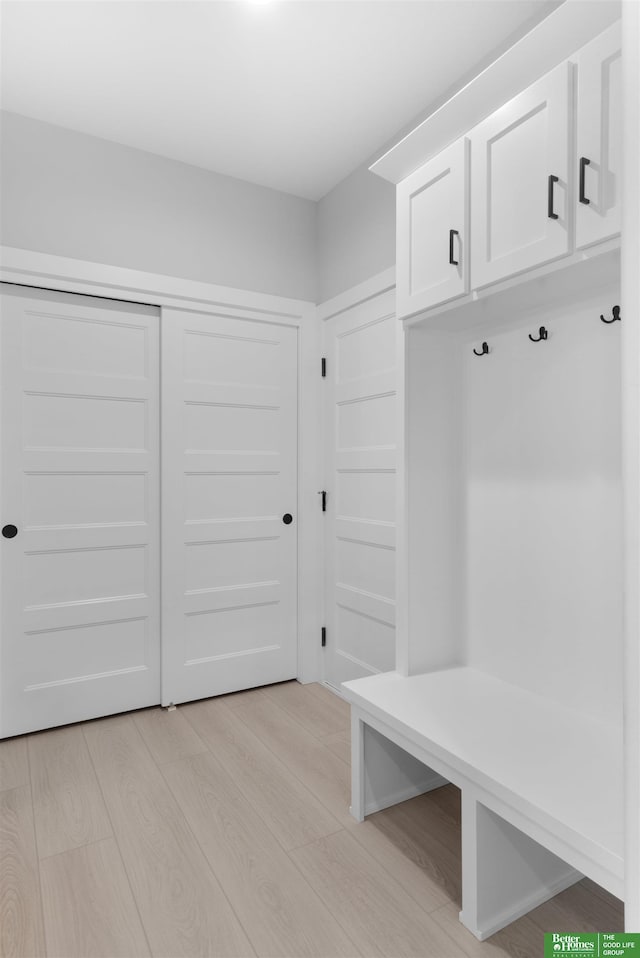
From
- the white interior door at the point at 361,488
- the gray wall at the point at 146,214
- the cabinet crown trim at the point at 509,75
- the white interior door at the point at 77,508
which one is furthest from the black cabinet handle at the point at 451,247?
the white interior door at the point at 77,508

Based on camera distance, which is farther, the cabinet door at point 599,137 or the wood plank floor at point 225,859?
the wood plank floor at point 225,859

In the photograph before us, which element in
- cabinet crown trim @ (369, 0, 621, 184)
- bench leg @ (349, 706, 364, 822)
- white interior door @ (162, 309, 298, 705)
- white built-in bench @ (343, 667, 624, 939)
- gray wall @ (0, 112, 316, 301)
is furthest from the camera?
white interior door @ (162, 309, 298, 705)

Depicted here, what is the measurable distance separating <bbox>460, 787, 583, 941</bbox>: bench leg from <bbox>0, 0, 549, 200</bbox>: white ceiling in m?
2.45

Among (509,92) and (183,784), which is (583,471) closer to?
(509,92)

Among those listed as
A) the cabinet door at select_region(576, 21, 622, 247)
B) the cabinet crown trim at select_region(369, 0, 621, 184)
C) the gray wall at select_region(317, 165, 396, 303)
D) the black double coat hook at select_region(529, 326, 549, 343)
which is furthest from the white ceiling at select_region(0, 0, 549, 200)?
the black double coat hook at select_region(529, 326, 549, 343)

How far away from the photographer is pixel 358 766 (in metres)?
1.87

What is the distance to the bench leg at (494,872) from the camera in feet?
4.61

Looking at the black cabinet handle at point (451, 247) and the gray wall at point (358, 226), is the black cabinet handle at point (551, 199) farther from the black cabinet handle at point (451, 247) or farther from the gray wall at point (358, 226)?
the gray wall at point (358, 226)

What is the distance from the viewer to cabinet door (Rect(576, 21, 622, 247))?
1.29m

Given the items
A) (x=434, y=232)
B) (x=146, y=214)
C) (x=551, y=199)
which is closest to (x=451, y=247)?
(x=434, y=232)

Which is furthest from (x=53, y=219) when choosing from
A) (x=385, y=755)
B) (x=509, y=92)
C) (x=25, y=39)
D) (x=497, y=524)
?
(x=385, y=755)

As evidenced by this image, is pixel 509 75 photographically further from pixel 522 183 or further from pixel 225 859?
pixel 225 859

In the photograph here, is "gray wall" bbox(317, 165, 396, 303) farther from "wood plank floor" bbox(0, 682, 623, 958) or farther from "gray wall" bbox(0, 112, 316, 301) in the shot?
"wood plank floor" bbox(0, 682, 623, 958)

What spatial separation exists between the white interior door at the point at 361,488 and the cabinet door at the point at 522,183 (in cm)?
90
